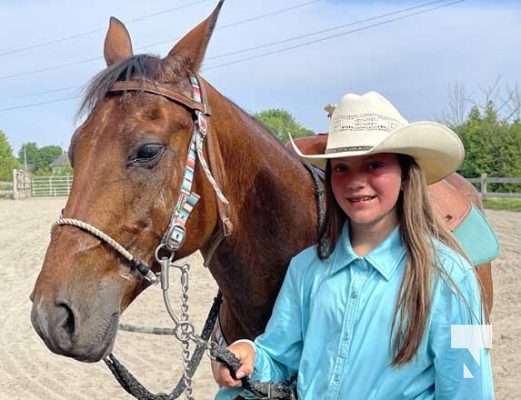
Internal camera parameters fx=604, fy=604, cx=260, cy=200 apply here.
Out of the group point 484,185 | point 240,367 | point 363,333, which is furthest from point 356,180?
point 484,185

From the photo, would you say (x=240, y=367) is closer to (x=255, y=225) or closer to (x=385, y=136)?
(x=255, y=225)

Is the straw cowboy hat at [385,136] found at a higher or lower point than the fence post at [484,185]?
higher

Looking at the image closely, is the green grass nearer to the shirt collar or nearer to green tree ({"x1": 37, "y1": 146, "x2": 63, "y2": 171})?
the shirt collar

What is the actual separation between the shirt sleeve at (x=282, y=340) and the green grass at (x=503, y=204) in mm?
15462

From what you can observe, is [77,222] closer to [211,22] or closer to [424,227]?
[211,22]

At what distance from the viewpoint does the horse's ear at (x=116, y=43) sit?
236 centimetres

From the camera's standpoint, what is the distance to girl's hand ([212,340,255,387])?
6.14ft

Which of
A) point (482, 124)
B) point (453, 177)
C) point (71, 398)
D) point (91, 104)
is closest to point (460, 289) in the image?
point (91, 104)

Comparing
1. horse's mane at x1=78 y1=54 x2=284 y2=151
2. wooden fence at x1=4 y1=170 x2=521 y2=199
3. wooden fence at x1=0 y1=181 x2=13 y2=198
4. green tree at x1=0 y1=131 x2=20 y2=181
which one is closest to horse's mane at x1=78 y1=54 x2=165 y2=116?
horse's mane at x1=78 y1=54 x2=284 y2=151

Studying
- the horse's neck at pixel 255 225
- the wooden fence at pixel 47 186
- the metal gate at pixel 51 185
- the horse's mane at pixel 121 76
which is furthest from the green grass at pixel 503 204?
the metal gate at pixel 51 185

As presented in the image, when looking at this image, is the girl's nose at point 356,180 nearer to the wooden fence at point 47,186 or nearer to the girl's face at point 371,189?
the girl's face at point 371,189

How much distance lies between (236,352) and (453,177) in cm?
235

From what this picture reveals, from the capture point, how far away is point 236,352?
6.19 feet

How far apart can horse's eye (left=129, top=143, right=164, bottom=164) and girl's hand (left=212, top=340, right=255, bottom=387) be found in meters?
0.64
